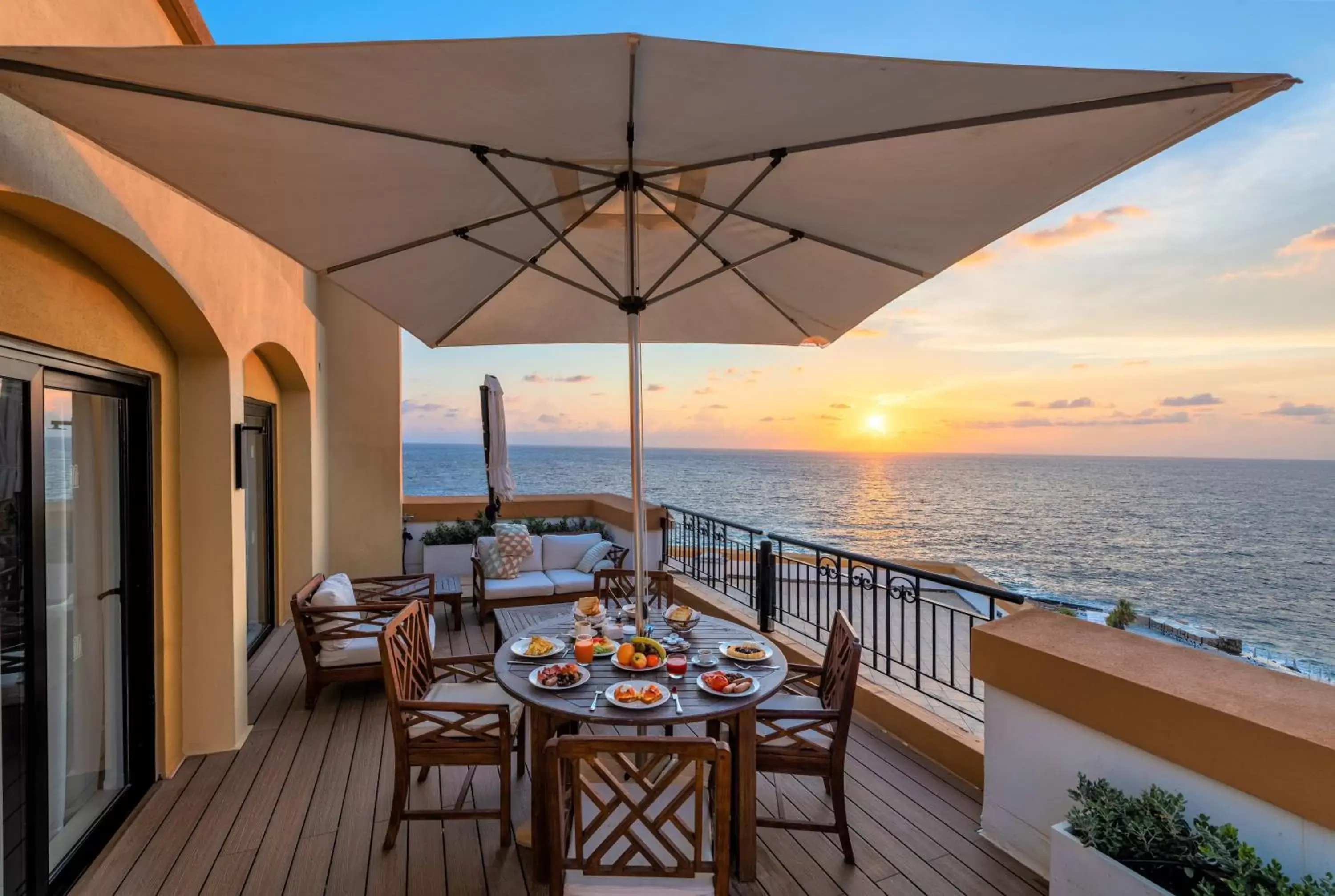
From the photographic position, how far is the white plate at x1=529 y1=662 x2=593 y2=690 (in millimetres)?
2471

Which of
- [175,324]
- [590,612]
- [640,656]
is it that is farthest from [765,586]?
[175,324]

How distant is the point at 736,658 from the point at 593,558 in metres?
3.89

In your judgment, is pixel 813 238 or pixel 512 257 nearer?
pixel 813 238

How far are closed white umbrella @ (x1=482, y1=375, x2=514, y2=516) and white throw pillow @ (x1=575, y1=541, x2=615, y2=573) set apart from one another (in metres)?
1.11

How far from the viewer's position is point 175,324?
3143 millimetres

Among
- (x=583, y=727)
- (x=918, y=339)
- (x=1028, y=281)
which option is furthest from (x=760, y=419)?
(x=583, y=727)

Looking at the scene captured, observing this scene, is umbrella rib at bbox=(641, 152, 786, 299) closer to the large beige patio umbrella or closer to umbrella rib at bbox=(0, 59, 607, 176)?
the large beige patio umbrella

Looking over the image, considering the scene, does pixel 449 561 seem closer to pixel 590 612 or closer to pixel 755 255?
pixel 590 612

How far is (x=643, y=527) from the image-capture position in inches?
114

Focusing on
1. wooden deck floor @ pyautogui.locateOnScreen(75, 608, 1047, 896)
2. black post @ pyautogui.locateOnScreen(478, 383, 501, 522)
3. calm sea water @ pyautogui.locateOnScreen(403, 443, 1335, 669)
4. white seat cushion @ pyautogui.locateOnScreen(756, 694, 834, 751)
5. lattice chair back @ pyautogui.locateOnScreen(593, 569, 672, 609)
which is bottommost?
calm sea water @ pyautogui.locateOnScreen(403, 443, 1335, 669)

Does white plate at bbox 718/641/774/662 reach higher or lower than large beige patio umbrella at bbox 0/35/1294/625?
lower

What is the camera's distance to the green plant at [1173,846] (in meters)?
1.59

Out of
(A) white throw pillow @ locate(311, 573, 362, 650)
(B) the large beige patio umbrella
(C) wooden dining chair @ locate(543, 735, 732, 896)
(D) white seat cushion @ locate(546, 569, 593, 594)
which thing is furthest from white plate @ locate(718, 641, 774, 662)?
(D) white seat cushion @ locate(546, 569, 593, 594)

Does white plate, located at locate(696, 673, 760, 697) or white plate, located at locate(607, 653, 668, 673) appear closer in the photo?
white plate, located at locate(696, 673, 760, 697)
